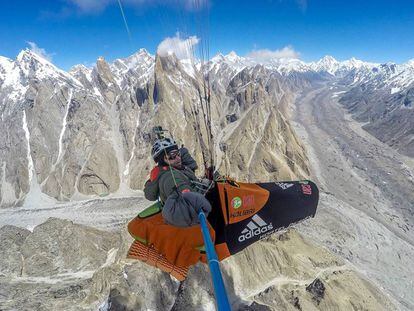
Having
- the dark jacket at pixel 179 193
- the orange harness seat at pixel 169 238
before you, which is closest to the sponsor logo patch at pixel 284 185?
the orange harness seat at pixel 169 238

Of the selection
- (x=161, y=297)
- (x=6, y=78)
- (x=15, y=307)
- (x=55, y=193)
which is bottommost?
(x=161, y=297)

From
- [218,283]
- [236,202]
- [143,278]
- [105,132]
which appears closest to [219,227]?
[236,202]

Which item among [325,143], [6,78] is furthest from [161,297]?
[325,143]

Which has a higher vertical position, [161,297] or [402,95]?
[402,95]

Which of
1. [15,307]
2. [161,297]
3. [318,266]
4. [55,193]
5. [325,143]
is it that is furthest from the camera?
[325,143]

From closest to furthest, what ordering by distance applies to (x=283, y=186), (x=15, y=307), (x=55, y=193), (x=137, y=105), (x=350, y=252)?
(x=283, y=186) < (x=15, y=307) < (x=350, y=252) < (x=55, y=193) < (x=137, y=105)

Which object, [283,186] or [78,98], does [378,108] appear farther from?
[283,186]

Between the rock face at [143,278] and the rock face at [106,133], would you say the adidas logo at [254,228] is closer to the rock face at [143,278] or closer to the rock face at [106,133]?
the rock face at [143,278]
